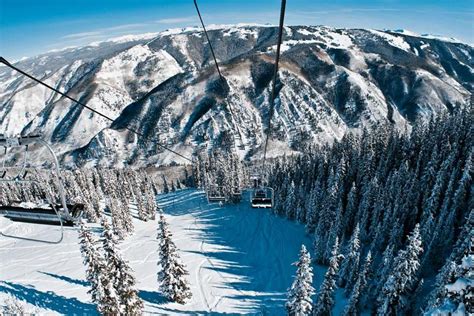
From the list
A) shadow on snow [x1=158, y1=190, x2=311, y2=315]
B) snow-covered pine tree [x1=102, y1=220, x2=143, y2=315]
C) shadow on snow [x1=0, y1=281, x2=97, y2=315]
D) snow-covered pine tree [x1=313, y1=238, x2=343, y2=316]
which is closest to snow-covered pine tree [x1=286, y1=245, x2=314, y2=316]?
snow-covered pine tree [x1=313, y1=238, x2=343, y2=316]

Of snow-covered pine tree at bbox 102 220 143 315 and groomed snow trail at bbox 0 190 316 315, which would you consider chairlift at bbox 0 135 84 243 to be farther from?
groomed snow trail at bbox 0 190 316 315

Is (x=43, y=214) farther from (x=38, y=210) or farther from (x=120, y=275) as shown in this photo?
(x=120, y=275)

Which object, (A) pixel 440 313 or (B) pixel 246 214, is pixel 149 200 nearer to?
(B) pixel 246 214

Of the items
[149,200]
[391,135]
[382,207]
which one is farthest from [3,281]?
[391,135]

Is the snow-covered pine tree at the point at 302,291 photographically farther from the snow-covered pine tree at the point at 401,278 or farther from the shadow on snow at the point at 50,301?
the shadow on snow at the point at 50,301

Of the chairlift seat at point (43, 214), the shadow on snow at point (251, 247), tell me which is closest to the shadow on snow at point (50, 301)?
the shadow on snow at point (251, 247)

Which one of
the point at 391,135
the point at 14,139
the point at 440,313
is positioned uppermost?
the point at 14,139
